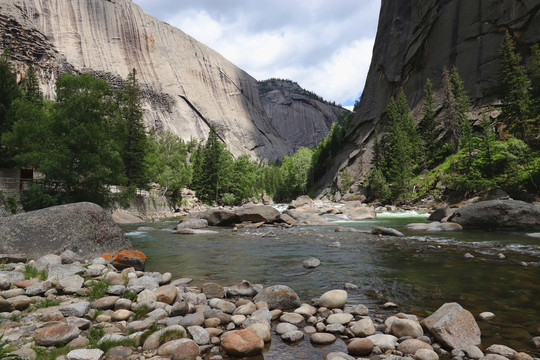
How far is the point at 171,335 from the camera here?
3.90m

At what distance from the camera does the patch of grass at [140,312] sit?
15.5 ft

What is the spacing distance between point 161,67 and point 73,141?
372 feet

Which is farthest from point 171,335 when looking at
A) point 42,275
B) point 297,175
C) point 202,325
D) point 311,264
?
point 297,175

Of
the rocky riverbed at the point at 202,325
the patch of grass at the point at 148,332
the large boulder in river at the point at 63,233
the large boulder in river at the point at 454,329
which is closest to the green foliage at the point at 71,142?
the large boulder in river at the point at 63,233

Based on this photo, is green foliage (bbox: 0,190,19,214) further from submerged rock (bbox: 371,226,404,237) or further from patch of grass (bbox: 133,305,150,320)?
submerged rock (bbox: 371,226,404,237)

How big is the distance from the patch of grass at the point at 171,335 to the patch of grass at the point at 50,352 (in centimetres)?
108

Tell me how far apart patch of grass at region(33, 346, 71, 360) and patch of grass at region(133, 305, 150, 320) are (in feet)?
Answer: 4.46

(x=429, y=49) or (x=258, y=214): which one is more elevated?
(x=429, y=49)

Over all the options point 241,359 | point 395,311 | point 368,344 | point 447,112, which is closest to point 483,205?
point 395,311

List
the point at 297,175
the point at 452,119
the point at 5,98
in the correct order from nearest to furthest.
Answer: the point at 5,98 → the point at 452,119 → the point at 297,175

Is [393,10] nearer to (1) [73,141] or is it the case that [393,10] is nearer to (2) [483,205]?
(2) [483,205]

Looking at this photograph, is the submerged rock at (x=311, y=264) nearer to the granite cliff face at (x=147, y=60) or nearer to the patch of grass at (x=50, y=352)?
the patch of grass at (x=50, y=352)

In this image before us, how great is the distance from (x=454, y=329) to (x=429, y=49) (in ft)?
232

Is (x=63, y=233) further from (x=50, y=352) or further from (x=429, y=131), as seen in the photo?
(x=429, y=131)
